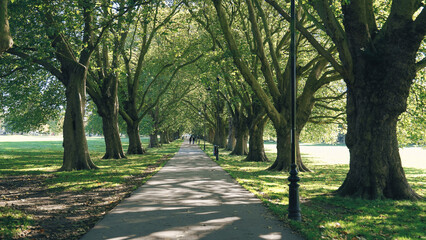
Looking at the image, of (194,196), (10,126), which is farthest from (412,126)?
(10,126)

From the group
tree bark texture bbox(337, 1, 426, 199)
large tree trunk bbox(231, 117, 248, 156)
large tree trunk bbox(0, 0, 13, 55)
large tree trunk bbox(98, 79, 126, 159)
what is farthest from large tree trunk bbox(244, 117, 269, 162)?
large tree trunk bbox(0, 0, 13, 55)

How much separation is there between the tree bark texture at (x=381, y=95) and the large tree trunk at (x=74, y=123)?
1221 cm

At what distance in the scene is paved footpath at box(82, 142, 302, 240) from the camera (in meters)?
5.50

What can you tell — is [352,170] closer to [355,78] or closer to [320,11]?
[355,78]

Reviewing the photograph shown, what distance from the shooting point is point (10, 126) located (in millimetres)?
27797

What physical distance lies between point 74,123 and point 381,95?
13332mm

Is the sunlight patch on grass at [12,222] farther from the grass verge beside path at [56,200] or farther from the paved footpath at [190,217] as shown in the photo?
the paved footpath at [190,217]

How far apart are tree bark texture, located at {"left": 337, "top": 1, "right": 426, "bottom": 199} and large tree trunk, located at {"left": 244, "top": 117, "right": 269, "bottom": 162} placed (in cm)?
1510

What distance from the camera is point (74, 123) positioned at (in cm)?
1603

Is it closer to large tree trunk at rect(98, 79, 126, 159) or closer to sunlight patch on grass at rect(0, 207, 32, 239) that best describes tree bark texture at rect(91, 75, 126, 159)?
large tree trunk at rect(98, 79, 126, 159)

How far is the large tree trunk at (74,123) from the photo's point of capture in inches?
623

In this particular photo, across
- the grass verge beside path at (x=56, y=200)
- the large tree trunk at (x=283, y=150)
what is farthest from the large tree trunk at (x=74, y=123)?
the large tree trunk at (x=283, y=150)

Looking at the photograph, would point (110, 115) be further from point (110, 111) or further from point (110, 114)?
point (110, 111)

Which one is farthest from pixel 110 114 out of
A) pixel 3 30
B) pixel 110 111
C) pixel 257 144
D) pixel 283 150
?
pixel 3 30
